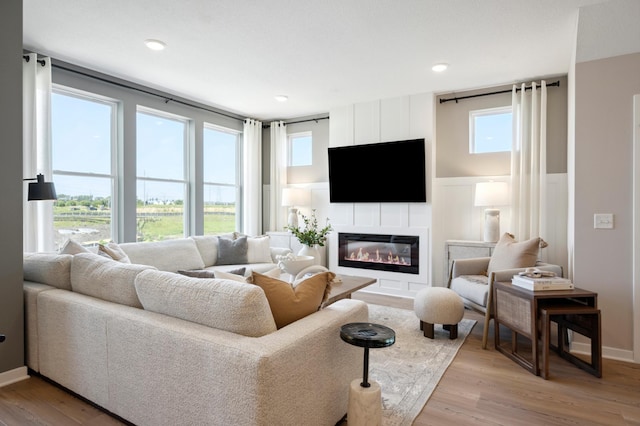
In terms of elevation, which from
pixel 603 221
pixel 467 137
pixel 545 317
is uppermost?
pixel 467 137

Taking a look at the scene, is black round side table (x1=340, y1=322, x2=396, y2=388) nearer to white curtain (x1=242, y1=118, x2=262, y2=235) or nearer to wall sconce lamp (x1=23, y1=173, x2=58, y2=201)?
wall sconce lamp (x1=23, y1=173, x2=58, y2=201)

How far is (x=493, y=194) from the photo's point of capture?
4.25 m

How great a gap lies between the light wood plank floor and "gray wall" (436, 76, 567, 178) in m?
2.53

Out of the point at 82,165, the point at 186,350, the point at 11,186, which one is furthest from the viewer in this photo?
the point at 82,165

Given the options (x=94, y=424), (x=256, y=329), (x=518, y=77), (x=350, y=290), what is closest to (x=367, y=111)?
(x=518, y=77)

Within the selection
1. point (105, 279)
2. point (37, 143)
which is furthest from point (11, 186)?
point (37, 143)

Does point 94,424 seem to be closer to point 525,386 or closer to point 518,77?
point 525,386

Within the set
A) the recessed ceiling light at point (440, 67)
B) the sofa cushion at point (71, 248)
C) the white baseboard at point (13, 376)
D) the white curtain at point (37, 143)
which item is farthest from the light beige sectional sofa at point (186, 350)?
the recessed ceiling light at point (440, 67)

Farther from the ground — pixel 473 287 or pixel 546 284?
pixel 546 284

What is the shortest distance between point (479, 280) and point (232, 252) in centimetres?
297

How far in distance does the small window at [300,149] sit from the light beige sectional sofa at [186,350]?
4215 mm

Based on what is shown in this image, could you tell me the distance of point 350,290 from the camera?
3.23m

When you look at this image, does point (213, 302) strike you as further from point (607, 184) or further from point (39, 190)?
point (607, 184)

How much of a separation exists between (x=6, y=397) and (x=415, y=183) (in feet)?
14.5
